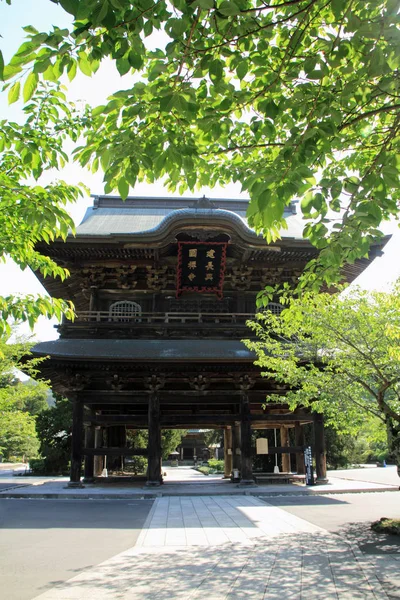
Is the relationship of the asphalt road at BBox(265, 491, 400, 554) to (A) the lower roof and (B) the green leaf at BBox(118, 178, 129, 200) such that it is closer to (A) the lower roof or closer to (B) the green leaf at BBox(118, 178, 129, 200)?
(A) the lower roof

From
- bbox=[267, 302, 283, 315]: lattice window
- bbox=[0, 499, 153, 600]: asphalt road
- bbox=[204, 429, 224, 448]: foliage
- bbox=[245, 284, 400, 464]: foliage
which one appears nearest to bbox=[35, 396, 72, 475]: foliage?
bbox=[0, 499, 153, 600]: asphalt road

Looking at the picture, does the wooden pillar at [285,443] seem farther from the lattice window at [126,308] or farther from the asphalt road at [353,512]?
the lattice window at [126,308]

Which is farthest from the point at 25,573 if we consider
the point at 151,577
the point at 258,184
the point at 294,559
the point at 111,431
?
the point at 111,431

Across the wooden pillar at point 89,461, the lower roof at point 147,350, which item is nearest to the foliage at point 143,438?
the wooden pillar at point 89,461

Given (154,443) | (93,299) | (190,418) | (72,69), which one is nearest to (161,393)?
(190,418)

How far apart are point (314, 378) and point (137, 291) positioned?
374 inches

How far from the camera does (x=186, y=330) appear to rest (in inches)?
678

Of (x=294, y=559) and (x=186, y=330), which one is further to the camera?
(x=186, y=330)

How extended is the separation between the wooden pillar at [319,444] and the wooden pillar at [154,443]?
5770mm

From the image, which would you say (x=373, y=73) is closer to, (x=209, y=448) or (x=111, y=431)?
(x=111, y=431)

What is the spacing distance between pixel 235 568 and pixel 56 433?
2332cm

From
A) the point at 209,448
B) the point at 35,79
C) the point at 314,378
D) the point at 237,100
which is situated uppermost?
the point at 237,100

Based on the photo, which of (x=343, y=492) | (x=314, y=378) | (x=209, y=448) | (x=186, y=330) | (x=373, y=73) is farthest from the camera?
(x=209, y=448)

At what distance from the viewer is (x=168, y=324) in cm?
1700
